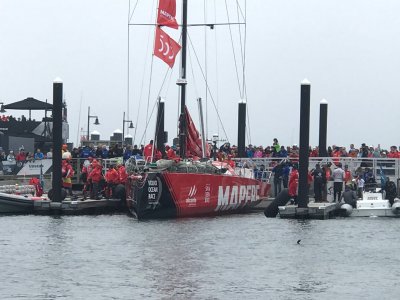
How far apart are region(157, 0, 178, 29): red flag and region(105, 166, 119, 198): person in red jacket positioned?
5.77m

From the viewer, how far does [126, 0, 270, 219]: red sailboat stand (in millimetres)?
37938

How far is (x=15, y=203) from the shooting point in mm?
41594

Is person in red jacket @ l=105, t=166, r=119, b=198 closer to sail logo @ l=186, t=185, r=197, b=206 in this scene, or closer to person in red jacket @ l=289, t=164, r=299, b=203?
sail logo @ l=186, t=185, r=197, b=206

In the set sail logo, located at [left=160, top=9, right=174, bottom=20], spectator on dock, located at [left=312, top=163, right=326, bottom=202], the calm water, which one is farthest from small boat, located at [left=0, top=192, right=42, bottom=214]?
spectator on dock, located at [left=312, top=163, right=326, bottom=202]

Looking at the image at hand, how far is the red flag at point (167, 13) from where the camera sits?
40.7 m

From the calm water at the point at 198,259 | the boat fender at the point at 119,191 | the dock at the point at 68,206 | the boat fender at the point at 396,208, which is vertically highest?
the boat fender at the point at 119,191

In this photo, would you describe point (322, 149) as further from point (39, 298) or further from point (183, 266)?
point (39, 298)

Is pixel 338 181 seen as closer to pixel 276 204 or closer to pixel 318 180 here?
pixel 318 180

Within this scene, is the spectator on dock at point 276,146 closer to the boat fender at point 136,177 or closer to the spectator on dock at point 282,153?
the spectator on dock at point 282,153

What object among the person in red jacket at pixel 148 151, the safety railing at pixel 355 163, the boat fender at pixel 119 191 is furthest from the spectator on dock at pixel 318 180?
the boat fender at pixel 119 191

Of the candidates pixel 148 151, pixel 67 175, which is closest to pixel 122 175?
pixel 67 175

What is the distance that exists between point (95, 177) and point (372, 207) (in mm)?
9881

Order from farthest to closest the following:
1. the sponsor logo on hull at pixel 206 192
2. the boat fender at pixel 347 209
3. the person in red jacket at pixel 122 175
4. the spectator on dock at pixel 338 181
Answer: the spectator on dock at pixel 338 181 < the person in red jacket at pixel 122 175 < the boat fender at pixel 347 209 < the sponsor logo on hull at pixel 206 192

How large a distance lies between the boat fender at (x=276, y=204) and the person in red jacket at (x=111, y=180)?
5.69m
